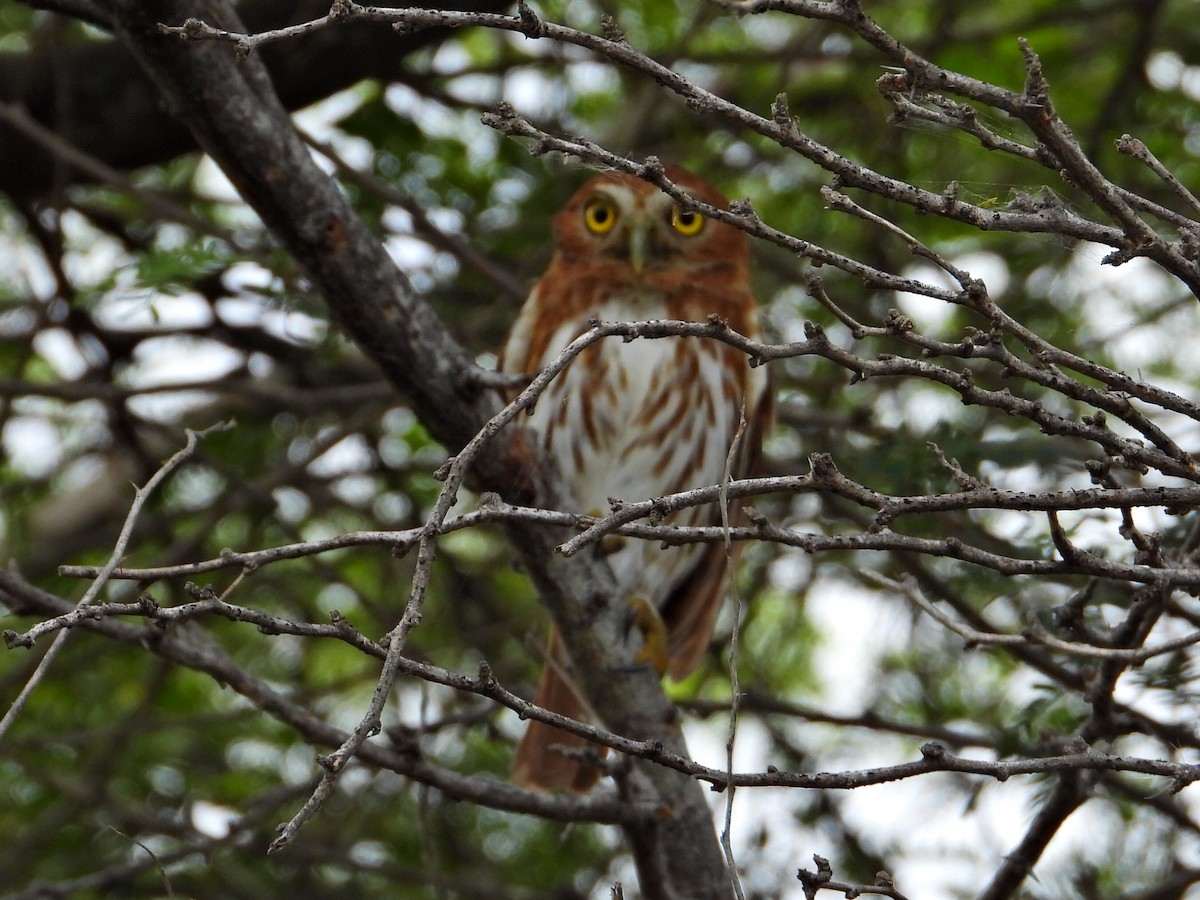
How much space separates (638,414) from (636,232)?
1.80ft

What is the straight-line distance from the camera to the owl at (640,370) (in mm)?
4273

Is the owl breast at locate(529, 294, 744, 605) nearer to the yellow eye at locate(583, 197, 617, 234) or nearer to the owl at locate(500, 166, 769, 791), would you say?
the owl at locate(500, 166, 769, 791)

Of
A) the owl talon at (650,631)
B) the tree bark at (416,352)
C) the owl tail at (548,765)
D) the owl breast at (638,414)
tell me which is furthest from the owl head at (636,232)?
the tree bark at (416,352)

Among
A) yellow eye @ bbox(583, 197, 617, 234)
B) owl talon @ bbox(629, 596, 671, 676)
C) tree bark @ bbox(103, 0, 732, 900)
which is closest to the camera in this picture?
tree bark @ bbox(103, 0, 732, 900)

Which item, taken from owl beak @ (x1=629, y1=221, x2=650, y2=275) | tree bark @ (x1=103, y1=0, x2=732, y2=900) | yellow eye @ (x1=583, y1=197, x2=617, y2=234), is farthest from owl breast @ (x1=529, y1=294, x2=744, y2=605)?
tree bark @ (x1=103, y1=0, x2=732, y2=900)

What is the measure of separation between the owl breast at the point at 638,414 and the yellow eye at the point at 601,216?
22 centimetres

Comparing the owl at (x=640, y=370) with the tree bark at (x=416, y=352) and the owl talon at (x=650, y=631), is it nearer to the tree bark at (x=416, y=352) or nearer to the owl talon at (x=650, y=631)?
the owl talon at (x=650, y=631)

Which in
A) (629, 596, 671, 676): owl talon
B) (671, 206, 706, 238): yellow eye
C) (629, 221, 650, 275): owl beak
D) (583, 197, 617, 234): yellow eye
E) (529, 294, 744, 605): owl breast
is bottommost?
(629, 596, 671, 676): owl talon

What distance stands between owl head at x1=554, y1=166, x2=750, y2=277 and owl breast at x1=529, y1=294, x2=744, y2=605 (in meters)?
0.14

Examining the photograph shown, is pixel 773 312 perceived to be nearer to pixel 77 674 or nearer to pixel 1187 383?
pixel 1187 383

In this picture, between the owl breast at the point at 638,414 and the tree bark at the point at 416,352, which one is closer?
the tree bark at the point at 416,352

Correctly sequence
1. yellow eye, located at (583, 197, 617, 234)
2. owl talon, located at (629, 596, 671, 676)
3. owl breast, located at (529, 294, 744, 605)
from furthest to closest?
yellow eye, located at (583, 197, 617, 234) → owl breast, located at (529, 294, 744, 605) → owl talon, located at (629, 596, 671, 676)

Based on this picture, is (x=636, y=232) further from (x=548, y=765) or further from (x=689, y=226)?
(x=548, y=765)

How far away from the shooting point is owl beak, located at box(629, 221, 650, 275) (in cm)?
430
